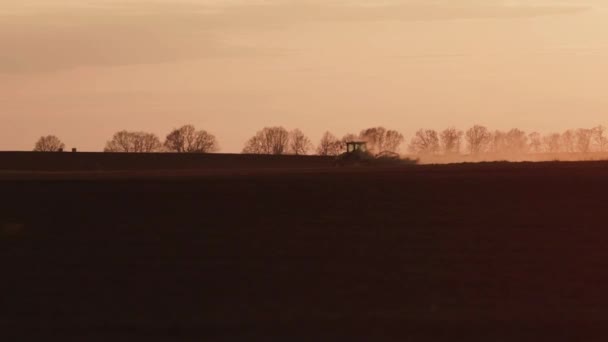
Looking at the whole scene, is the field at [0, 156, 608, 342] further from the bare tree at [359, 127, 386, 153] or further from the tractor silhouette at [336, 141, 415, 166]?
the bare tree at [359, 127, 386, 153]

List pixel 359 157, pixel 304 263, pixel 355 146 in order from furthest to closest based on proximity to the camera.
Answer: pixel 355 146, pixel 359 157, pixel 304 263

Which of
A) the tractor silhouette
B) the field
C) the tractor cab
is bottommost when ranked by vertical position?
the field

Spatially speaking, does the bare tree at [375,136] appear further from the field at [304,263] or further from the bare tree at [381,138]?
→ the field at [304,263]

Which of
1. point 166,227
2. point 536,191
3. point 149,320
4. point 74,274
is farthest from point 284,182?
point 149,320

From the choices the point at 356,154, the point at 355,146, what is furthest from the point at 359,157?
the point at 355,146

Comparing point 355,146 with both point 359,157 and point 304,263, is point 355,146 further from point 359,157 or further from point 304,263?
Result: point 304,263

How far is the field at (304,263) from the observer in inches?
600

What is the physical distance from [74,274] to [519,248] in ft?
30.1

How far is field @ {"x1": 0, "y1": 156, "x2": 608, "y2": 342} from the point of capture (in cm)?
1523

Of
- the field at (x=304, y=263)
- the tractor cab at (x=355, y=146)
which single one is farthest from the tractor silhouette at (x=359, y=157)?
the field at (x=304, y=263)

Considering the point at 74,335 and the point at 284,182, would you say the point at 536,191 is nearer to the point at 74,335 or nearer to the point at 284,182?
the point at 284,182

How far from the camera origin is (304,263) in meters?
20.5

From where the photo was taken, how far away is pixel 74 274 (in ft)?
63.6

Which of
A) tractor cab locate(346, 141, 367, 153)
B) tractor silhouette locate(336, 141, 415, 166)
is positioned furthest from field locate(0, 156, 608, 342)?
tractor cab locate(346, 141, 367, 153)
